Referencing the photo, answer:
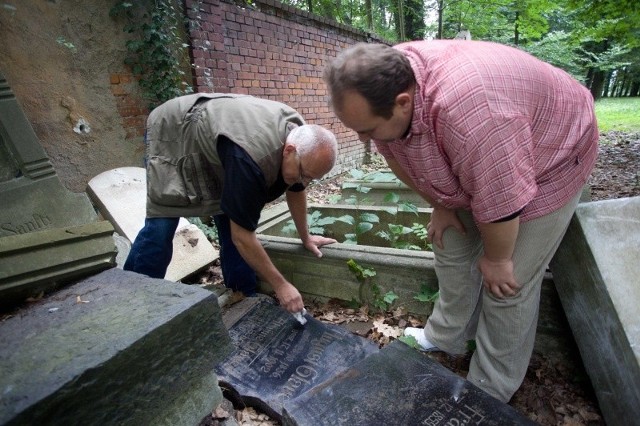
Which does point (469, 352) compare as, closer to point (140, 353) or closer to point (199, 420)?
point (199, 420)

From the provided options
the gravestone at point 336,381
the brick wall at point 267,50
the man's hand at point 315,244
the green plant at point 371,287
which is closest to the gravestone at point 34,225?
the gravestone at point 336,381

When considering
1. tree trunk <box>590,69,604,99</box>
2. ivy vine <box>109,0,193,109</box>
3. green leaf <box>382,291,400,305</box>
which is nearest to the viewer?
green leaf <box>382,291,400,305</box>

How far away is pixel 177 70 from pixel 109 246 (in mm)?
2624

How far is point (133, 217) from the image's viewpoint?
2980mm

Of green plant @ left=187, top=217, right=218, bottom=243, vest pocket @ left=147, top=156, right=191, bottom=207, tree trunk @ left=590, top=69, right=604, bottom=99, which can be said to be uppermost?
vest pocket @ left=147, top=156, right=191, bottom=207

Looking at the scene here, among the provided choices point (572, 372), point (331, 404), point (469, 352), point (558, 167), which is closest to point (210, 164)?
point (331, 404)

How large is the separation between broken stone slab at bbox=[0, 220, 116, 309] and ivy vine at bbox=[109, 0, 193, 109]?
2.42 metres

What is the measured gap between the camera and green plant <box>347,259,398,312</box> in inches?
89.2

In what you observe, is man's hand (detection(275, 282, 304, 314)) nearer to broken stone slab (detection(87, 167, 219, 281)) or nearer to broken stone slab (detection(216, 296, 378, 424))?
broken stone slab (detection(216, 296, 378, 424))

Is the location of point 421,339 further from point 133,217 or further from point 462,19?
point 462,19

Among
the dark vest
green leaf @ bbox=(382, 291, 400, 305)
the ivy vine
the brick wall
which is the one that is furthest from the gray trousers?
the brick wall

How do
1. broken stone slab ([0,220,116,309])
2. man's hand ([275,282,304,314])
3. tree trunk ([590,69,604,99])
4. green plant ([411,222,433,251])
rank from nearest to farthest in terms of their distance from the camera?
broken stone slab ([0,220,116,309]), man's hand ([275,282,304,314]), green plant ([411,222,433,251]), tree trunk ([590,69,604,99])

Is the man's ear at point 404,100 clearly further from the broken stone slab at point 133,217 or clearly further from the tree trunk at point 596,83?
the tree trunk at point 596,83

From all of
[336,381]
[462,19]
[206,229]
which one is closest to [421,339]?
[336,381]
